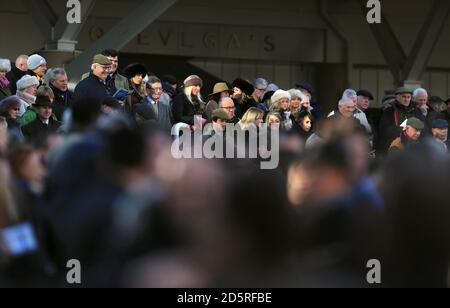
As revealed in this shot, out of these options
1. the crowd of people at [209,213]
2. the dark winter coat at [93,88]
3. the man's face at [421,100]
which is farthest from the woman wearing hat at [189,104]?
the crowd of people at [209,213]

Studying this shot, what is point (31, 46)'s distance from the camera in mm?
19172

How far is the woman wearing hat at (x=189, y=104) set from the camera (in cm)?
1226

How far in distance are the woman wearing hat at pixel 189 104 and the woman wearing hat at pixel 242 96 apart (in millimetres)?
506

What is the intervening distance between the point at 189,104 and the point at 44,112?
2257 millimetres

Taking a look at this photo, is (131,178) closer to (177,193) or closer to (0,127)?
(177,193)

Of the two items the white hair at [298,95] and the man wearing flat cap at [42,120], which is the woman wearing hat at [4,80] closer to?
the man wearing flat cap at [42,120]

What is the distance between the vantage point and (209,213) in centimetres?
627

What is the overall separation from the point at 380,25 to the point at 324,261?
46.5 ft

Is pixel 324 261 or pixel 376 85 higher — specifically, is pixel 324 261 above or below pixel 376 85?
below

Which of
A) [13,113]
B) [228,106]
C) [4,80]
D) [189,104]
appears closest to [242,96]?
[189,104]

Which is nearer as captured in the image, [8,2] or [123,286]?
[123,286]

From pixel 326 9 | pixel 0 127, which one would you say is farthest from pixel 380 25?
pixel 0 127

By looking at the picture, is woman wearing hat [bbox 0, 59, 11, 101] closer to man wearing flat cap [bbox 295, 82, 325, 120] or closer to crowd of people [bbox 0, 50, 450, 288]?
man wearing flat cap [bbox 295, 82, 325, 120]

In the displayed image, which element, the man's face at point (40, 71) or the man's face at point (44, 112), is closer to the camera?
the man's face at point (44, 112)
